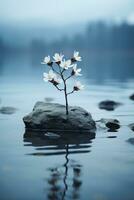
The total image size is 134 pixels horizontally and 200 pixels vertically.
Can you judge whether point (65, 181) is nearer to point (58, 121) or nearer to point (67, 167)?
point (67, 167)

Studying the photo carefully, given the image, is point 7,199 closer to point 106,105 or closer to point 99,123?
point 99,123

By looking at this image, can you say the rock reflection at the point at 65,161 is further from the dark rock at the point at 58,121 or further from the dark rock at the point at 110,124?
the dark rock at the point at 110,124

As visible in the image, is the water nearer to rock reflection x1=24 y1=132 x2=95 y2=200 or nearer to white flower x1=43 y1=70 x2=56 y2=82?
rock reflection x1=24 y1=132 x2=95 y2=200

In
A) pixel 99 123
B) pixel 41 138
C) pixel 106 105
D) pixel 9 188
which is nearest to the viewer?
pixel 9 188

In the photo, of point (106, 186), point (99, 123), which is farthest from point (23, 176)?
point (99, 123)

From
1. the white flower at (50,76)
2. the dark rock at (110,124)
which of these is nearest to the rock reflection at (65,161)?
the dark rock at (110,124)

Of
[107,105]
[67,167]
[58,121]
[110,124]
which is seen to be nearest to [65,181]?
[67,167]

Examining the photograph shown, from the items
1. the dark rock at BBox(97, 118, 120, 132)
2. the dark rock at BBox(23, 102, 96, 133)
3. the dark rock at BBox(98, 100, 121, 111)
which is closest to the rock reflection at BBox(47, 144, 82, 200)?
the dark rock at BBox(23, 102, 96, 133)

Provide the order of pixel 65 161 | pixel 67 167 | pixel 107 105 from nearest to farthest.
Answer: pixel 67 167 → pixel 65 161 → pixel 107 105
